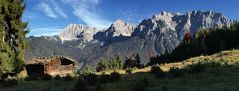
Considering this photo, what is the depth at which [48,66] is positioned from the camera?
74.6 metres

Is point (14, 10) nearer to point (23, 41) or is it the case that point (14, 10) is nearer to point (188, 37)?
point (23, 41)

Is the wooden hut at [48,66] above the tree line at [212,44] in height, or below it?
below

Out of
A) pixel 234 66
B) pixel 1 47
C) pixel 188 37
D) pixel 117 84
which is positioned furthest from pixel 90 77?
pixel 188 37

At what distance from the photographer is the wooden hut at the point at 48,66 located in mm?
72281

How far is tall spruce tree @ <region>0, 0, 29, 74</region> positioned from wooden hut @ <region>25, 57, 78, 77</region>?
5713mm

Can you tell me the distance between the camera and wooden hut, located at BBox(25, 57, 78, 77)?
72.3 meters

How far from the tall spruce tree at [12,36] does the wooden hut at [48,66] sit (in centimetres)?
571

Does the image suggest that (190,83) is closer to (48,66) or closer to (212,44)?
(48,66)

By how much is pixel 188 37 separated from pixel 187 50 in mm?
30148

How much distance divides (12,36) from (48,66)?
11103 mm

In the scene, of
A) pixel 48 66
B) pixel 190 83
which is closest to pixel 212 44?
pixel 48 66

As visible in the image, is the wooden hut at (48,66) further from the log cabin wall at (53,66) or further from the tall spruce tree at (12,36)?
the tall spruce tree at (12,36)

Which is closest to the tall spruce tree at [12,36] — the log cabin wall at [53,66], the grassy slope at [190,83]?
the log cabin wall at [53,66]

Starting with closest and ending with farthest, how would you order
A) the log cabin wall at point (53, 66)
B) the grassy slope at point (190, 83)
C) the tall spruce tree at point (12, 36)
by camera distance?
the grassy slope at point (190, 83) < the tall spruce tree at point (12, 36) < the log cabin wall at point (53, 66)
